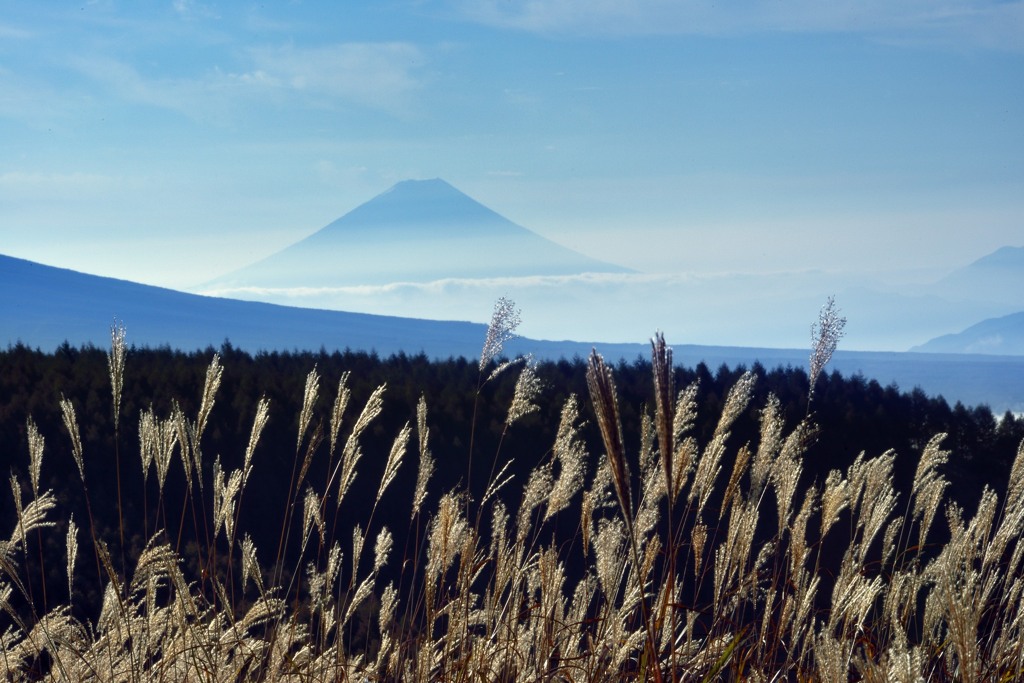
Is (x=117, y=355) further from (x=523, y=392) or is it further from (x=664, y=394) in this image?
(x=664, y=394)

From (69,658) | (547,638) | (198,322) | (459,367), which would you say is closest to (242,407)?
(459,367)

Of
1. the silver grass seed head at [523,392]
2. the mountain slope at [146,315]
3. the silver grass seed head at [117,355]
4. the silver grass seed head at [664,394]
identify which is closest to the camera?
the silver grass seed head at [664,394]

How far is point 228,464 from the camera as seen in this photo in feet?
26.0

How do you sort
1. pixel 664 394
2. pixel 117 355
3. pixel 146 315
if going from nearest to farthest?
pixel 664 394 < pixel 117 355 < pixel 146 315

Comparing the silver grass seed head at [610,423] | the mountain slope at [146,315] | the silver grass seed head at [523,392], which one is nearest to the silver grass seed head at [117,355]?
the silver grass seed head at [523,392]

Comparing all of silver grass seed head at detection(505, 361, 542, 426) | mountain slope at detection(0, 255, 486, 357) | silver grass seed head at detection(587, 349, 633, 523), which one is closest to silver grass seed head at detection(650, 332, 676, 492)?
silver grass seed head at detection(587, 349, 633, 523)

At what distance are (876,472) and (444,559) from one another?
1464 millimetres

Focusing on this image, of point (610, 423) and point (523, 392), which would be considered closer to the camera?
point (610, 423)

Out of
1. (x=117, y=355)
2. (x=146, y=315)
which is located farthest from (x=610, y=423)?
(x=146, y=315)

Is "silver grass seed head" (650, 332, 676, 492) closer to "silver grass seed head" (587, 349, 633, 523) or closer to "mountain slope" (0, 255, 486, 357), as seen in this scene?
"silver grass seed head" (587, 349, 633, 523)

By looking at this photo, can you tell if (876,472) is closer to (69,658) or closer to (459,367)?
(69,658)

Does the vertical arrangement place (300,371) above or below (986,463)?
above

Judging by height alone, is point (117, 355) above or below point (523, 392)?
above

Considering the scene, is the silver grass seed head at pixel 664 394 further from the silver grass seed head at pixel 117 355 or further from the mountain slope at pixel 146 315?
the mountain slope at pixel 146 315
